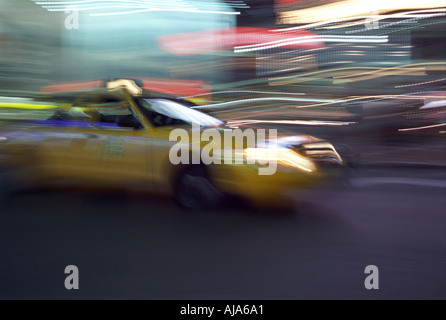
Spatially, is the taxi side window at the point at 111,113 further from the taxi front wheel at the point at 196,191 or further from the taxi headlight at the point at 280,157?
the taxi headlight at the point at 280,157

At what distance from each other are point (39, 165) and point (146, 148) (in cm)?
142

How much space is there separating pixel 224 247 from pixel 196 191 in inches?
44.4

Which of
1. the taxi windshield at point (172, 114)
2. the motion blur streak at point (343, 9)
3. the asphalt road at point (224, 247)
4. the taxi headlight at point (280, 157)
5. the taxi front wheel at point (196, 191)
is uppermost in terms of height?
the motion blur streak at point (343, 9)

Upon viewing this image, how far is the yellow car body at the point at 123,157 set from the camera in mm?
4957

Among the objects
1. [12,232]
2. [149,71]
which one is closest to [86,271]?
[12,232]

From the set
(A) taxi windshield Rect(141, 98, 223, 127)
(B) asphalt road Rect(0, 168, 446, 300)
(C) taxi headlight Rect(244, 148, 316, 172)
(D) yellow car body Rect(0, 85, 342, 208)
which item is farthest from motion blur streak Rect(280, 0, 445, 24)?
(C) taxi headlight Rect(244, 148, 316, 172)

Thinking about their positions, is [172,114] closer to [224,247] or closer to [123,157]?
[123,157]

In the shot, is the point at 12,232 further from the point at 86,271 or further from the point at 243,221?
the point at 243,221

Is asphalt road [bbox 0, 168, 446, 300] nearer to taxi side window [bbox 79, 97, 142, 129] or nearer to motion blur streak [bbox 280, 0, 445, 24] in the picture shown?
taxi side window [bbox 79, 97, 142, 129]

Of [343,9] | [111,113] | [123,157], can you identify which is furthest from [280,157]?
[343,9]

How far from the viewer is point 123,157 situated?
541cm

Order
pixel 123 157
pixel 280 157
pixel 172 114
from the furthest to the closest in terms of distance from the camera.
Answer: pixel 172 114, pixel 123 157, pixel 280 157

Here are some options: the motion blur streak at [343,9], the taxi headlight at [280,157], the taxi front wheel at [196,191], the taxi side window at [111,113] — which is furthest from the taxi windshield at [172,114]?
the motion blur streak at [343,9]

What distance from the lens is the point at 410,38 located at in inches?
461
